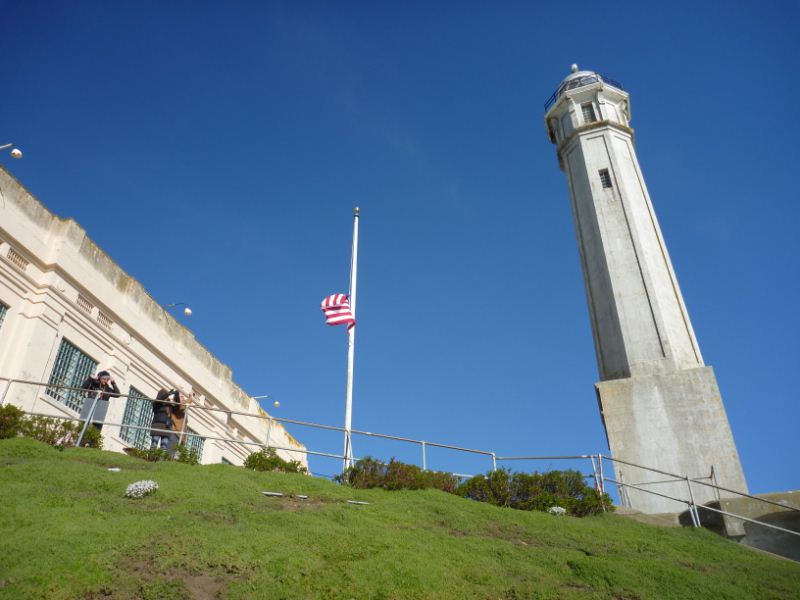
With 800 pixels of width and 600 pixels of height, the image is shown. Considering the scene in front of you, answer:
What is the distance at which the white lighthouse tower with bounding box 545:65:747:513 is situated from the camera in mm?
19062

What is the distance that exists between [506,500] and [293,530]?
6579 millimetres

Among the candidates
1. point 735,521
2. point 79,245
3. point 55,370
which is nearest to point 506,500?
point 735,521

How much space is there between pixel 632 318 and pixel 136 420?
1500 centimetres

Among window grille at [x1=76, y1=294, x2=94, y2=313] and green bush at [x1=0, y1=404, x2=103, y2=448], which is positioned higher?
window grille at [x1=76, y1=294, x2=94, y2=313]

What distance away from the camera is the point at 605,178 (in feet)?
85.4

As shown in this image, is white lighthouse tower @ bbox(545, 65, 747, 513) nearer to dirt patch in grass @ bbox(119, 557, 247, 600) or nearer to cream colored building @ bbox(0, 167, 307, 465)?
cream colored building @ bbox(0, 167, 307, 465)

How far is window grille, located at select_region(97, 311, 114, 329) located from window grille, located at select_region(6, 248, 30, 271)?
9.01ft

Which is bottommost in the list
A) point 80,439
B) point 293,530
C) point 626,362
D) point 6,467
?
point 293,530

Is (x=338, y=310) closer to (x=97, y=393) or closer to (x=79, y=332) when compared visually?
(x=79, y=332)

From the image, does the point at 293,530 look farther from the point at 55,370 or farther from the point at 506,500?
the point at 55,370

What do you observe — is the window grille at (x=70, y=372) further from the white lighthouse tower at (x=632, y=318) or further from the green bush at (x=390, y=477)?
the white lighthouse tower at (x=632, y=318)

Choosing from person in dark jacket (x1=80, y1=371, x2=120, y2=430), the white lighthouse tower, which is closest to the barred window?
person in dark jacket (x1=80, y1=371, x2=120, y2=430)

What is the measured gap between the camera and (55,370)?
1872 cm

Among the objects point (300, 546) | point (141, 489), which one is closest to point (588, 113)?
point (141, 489)
